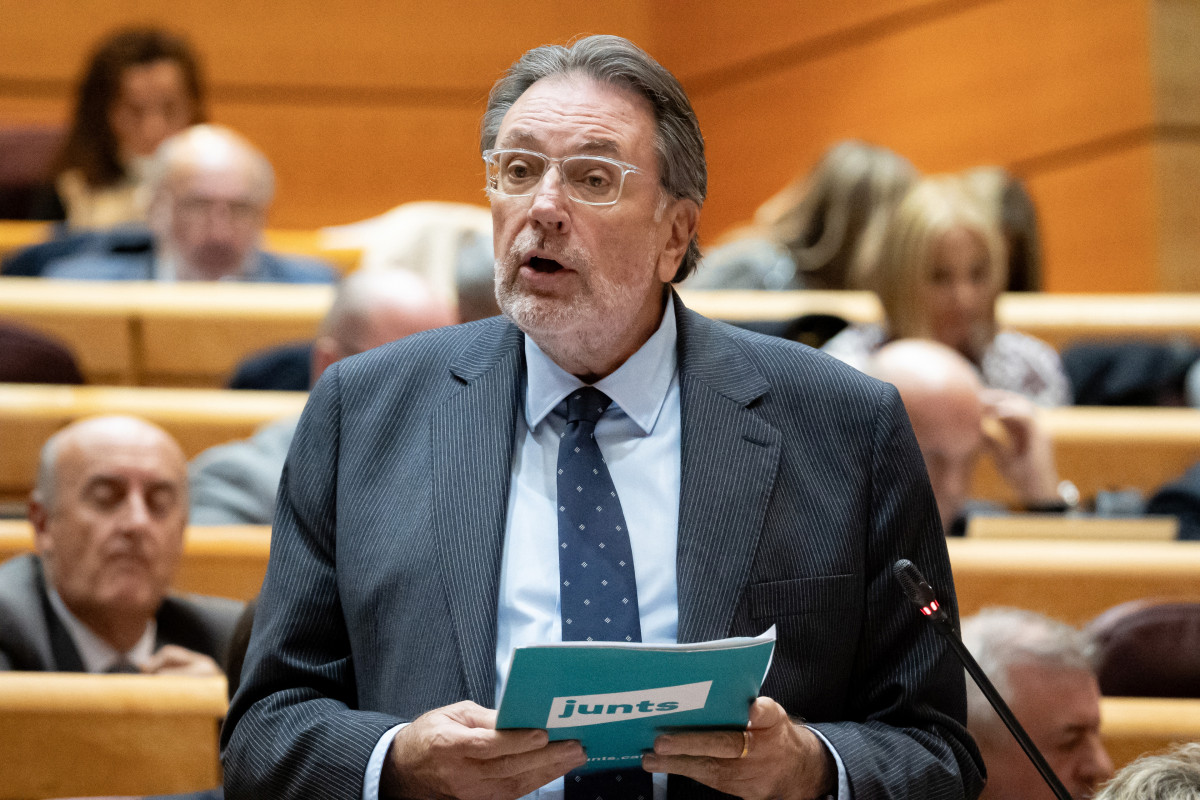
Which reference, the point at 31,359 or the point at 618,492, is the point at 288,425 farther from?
the point at 618,492

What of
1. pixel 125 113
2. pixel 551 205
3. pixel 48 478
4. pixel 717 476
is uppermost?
pixel 125 113

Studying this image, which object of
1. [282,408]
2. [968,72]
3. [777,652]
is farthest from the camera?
[968,72]

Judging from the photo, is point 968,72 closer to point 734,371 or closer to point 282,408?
point 282,408

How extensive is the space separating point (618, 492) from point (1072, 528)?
1.55m

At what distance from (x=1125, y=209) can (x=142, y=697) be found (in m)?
3.42

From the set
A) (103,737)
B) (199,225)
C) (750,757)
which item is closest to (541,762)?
(750,757)

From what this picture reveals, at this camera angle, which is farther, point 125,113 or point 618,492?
point 125,113

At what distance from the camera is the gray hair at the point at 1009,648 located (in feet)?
6.04

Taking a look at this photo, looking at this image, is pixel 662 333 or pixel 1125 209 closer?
pixel 662 333

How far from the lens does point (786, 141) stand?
222 inches

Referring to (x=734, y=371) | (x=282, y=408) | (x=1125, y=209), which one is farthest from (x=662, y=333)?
(x=1125, y=209)

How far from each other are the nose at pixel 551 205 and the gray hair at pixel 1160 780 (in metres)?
0.63

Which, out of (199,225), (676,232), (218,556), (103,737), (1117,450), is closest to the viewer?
(676,232)

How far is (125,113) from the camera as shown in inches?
166
